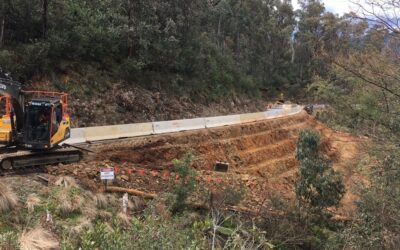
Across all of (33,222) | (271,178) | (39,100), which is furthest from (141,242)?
(271,178)

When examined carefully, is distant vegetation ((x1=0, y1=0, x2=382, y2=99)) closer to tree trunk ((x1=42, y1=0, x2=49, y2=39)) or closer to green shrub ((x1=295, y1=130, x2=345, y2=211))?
tree trunk ((x1=42, y1=0, x2=49, y2=39))

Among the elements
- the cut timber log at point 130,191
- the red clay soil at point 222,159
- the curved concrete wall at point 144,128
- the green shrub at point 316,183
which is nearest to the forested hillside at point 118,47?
the green shrub at point 316,183

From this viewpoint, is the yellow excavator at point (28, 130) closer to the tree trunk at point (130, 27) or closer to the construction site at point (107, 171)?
the construction site at point (107, 171)

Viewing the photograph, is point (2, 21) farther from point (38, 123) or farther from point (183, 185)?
point (183, 185)

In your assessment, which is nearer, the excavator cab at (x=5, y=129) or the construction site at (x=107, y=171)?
the construction site at (x=107, y=171)

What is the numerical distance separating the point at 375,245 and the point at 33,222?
375 inches

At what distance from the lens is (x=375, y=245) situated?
487 inches

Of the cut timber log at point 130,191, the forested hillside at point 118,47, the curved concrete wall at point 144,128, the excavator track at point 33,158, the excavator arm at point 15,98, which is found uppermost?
the forested hillside at point 118,47

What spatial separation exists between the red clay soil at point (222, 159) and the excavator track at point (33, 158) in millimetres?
586

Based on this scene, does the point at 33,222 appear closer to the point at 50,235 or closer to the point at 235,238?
the point at 50,235

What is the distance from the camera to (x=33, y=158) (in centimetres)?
1703

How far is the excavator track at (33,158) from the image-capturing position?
1638 cm

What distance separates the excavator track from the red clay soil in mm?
586

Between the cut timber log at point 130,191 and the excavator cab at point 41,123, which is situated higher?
the excavator cab at point 41,123
